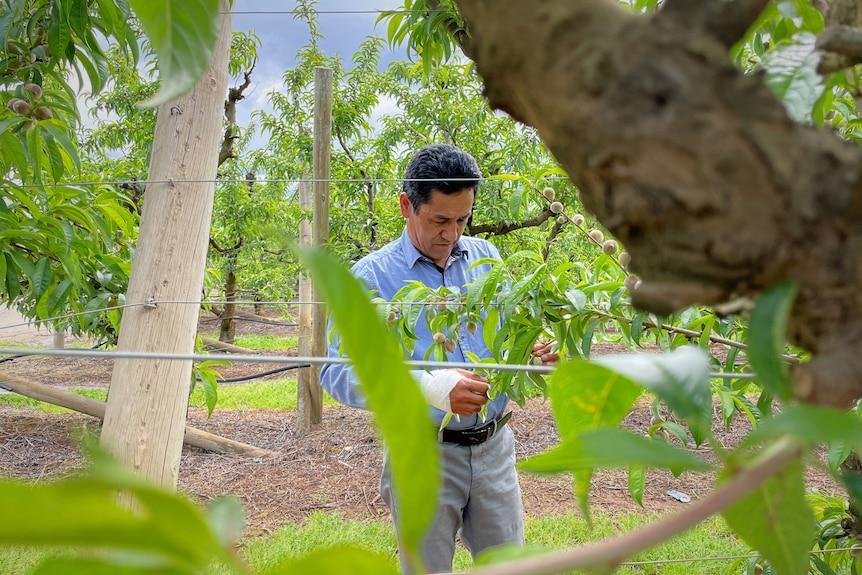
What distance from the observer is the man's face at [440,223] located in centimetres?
182

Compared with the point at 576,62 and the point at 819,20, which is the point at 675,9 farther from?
the point at 819,20

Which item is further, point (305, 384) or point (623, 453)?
point (305, 384)

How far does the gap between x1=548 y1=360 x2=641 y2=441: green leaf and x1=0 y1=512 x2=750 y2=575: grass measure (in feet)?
7.97

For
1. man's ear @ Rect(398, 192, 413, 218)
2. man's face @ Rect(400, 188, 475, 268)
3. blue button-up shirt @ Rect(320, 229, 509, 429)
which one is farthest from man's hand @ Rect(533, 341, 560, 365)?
man's ear @ Rect(398, 192, 413, 218)

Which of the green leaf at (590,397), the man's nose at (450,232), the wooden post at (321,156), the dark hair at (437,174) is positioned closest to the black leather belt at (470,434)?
the man's nose at (450,232)

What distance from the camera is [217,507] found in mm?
179

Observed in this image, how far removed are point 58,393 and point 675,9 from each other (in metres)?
4.61

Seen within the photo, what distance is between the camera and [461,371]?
67.1 inches

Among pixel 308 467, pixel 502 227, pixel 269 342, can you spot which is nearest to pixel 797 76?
pixel 308 467

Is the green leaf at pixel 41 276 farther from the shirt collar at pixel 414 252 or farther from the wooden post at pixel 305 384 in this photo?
the wooden post at pixel 305 384

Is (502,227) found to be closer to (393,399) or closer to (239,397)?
(239,397)

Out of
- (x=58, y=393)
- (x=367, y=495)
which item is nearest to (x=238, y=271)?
(x=58, y=393)

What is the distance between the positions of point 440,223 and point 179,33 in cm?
164

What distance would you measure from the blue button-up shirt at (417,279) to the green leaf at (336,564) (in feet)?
4.96
